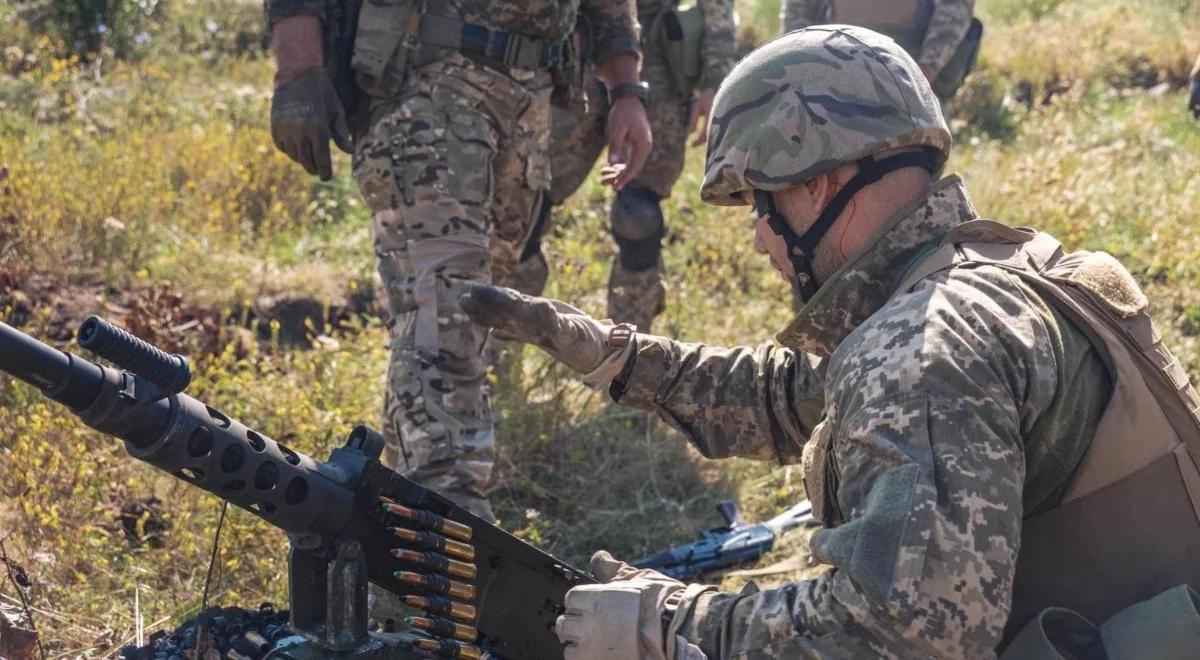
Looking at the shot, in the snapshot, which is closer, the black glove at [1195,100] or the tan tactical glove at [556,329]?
the tan tactical glove at [556,329]

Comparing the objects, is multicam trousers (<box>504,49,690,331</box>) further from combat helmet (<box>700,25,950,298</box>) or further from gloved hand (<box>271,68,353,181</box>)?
combat helmet (<box>700,25,950,298</box>)

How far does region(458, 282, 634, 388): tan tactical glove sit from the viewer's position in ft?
10.6

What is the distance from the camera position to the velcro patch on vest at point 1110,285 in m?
2.59

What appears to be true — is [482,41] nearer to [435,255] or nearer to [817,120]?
[435,255]

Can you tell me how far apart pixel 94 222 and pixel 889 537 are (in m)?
5.11

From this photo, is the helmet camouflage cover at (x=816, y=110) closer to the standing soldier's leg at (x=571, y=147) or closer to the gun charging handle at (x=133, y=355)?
the gun charging handle at (x=133, y=355)

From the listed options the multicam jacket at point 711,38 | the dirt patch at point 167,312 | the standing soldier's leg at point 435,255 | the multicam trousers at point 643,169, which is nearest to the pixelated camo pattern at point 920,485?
the standing soldier's leg at point 435,255

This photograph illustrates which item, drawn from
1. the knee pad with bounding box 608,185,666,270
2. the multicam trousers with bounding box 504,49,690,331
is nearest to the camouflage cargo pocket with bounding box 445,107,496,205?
the multicam trousers with bounding box 504,49,690,331

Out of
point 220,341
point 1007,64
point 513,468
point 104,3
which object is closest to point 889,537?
point 513,468

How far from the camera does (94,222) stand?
651 cm

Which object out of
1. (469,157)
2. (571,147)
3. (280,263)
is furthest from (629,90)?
(280,263)

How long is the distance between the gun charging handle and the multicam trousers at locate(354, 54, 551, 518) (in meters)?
1.54

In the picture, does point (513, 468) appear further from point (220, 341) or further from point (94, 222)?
point (94, 222)

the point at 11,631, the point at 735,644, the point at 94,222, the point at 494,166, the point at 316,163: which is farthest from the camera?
the point at 94,222
